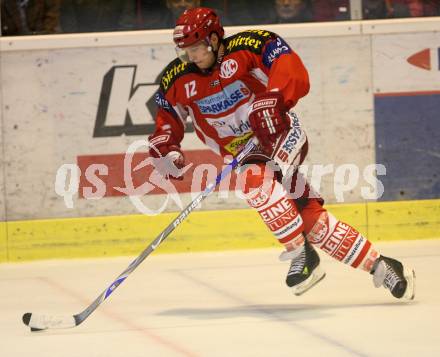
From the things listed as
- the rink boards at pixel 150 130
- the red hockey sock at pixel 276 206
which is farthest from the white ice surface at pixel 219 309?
the red hockey sock at pixel 276 206

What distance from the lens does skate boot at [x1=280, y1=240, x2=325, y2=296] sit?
418 cm

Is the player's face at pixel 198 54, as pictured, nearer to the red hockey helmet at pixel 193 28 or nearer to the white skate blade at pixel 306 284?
the red hockey helmet at pixel 193 28

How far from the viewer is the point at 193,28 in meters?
4.12

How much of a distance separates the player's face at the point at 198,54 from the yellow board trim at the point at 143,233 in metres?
1.81

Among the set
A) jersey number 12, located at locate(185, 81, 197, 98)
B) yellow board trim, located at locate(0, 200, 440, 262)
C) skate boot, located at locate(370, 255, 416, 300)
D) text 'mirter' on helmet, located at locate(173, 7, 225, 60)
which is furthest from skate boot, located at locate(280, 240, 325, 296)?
yellow board trim, located at locate(0, 200, 440, 262)

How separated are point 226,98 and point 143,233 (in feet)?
5.73

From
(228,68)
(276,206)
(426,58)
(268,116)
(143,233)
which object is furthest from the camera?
(426,58)

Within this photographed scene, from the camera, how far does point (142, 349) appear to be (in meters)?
3.59

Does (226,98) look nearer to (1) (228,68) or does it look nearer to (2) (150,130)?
(1) (228,68)

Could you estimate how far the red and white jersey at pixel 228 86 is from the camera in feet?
13.8

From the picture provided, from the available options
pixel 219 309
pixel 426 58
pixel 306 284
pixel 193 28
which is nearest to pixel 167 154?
pixel 193 28

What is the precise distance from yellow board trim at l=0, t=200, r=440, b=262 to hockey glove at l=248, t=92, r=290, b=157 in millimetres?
1963

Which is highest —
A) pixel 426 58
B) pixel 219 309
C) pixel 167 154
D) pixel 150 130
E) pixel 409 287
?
pixel 167 154

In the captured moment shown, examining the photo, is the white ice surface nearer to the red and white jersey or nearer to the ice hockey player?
the ice hockey player
